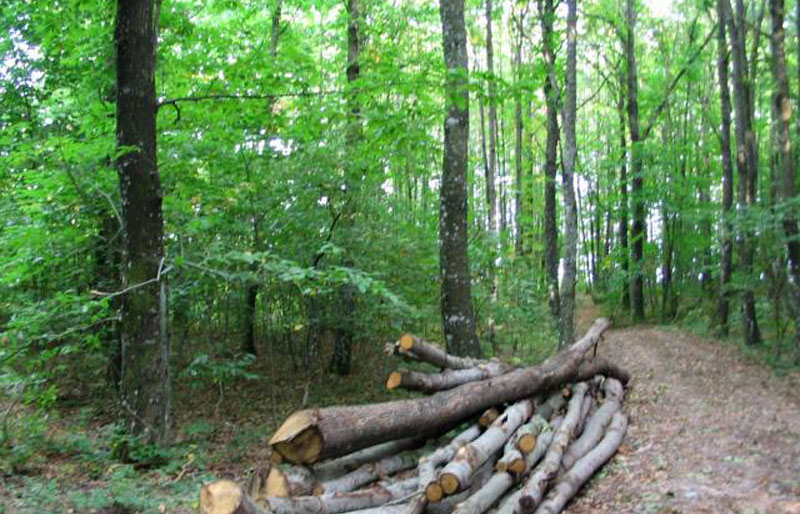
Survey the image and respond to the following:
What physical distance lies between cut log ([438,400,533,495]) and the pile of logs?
0.04ft

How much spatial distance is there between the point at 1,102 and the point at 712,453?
1268cm

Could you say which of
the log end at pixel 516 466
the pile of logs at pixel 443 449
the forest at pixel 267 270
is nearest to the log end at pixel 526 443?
the pile of logs at pixel 443 449

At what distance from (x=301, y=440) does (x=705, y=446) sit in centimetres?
469

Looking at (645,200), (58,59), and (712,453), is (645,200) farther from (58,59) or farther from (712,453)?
(58,59)

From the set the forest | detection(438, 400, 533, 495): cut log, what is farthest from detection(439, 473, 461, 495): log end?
the forest

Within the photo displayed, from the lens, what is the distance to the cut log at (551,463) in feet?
17.1

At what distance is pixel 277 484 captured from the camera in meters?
5.06

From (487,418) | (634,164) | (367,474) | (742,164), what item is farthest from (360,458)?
(634,164)

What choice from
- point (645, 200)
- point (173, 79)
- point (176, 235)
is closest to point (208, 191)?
point (176, 235)

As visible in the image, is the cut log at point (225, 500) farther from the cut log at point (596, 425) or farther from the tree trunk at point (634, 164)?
the tree trunk at point (634, 164)

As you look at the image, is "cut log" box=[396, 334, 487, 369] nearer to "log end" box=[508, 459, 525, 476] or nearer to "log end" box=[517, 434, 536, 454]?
"log end" box=[517, 434, 536, 454]

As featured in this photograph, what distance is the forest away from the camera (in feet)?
22.9

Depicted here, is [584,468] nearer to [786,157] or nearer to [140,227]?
[140,227]

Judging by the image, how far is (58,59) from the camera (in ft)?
34.1
